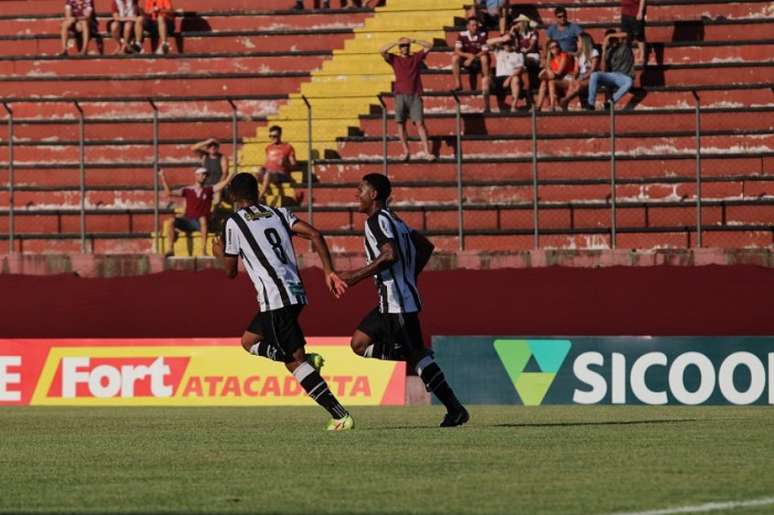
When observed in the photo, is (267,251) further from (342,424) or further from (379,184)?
(342,424)

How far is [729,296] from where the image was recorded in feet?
80.2

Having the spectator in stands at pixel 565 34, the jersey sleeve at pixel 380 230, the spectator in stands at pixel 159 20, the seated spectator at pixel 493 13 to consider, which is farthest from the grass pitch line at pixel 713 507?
the spectator in stands at pixel 159 20

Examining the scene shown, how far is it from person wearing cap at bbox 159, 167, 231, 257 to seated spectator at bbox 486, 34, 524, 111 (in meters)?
4.34

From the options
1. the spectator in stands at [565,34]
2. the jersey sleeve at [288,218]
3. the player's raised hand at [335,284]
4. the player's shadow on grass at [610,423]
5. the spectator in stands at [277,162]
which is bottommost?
the player's shadow on grass at [610,423]

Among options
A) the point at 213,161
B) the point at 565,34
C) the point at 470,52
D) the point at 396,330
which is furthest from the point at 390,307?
the point at 470,52

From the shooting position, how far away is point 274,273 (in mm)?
14914

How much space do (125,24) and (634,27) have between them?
29.3ft

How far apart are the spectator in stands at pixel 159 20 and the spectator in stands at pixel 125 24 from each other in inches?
7.2

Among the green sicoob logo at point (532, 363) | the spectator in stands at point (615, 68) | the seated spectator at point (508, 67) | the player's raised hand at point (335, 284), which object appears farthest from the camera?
the seated spectator at point (508, 67)

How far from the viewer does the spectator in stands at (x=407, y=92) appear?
90.2 feet

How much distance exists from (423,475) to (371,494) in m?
1.07

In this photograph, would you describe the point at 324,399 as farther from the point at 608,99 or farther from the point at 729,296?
the point at 608,99

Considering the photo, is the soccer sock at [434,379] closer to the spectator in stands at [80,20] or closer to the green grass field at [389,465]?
the green grass field at [389,465]

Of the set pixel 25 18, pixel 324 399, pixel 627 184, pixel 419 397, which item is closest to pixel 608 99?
pixel 627 184
